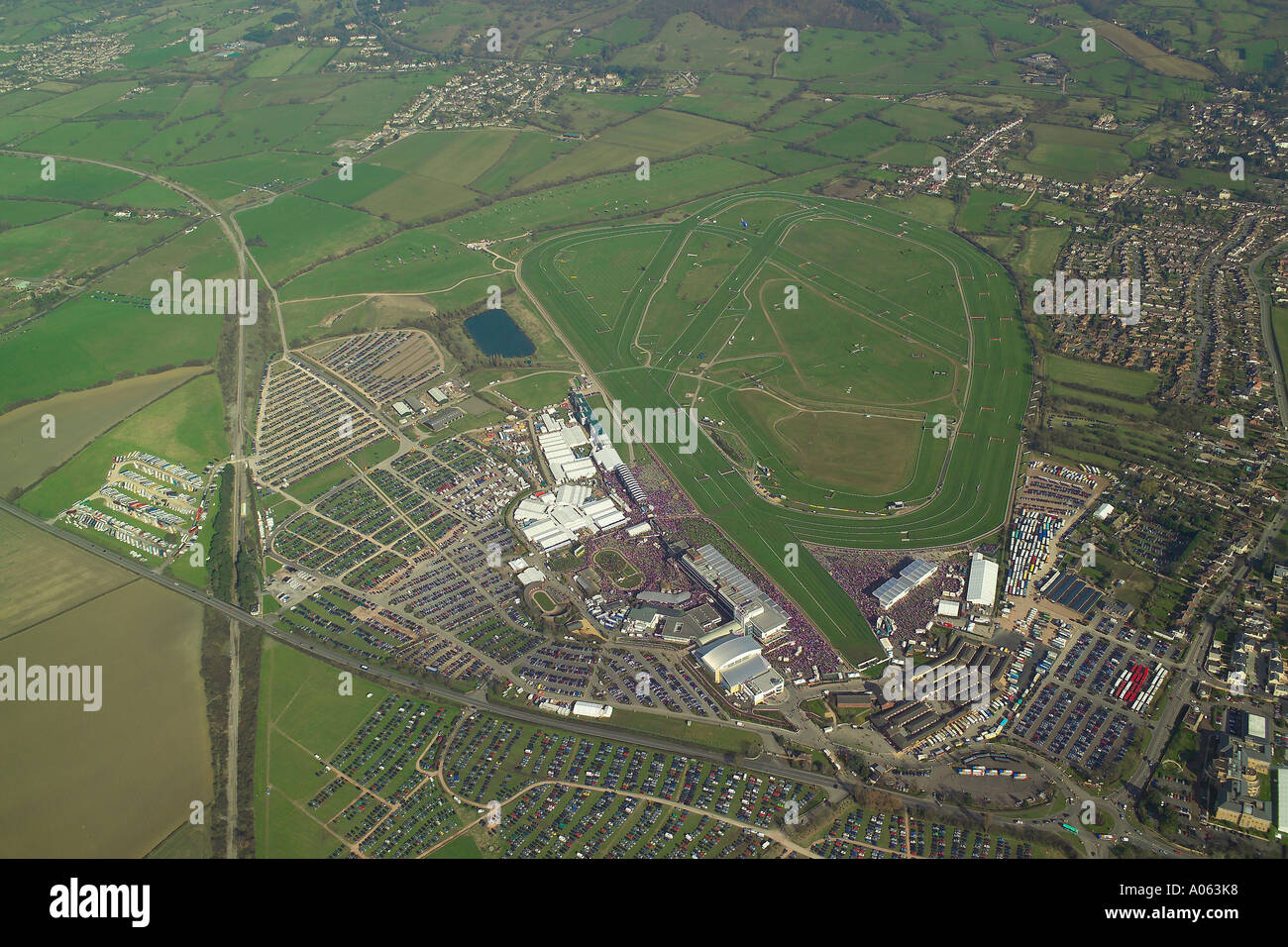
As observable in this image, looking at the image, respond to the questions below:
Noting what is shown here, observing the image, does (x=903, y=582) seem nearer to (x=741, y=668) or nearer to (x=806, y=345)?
(x=741, y=668)

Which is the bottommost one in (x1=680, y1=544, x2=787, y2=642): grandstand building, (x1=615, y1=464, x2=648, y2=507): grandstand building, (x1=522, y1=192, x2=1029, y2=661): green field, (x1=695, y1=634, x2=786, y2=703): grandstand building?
(x1=695, y1=634, x2=786, y2=703): grandstand building

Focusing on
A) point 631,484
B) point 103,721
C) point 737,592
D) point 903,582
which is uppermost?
point 903,582

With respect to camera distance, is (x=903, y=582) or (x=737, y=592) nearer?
(x=737, y=592)

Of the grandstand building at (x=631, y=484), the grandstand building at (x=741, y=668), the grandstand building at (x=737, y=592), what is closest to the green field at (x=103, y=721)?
the grandstand building at (x=741, y=668)

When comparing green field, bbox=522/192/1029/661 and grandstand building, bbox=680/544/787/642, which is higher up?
green field, bbox=522/192/1029/661

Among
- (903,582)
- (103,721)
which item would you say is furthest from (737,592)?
(103,721)

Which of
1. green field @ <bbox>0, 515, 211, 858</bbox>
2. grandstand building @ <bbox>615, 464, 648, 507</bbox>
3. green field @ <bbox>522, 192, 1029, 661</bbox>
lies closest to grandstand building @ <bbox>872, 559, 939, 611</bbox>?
green field @ <bbox>522, 192, 1029, 661</bbox>

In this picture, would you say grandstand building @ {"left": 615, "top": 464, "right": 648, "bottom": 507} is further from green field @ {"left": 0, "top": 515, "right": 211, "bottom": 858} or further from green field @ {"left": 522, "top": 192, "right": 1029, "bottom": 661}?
green field @ {"left": 0, "top": 515, "right": 211, "bottom": 858}

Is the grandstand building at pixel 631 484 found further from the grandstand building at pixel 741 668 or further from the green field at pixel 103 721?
the green field at pixel 103 721

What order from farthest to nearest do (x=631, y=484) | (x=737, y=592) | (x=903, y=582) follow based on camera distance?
(x=631, y=484)
(x=903, y=582)
(x=737, y=592)

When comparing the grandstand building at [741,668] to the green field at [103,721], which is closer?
the green field at [103,721]

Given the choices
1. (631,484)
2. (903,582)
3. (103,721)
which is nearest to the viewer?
(103,721)
